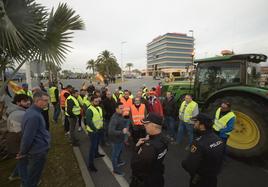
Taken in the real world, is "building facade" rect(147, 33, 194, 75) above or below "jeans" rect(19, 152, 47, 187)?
above

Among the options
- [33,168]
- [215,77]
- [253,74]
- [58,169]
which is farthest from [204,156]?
[253,74]

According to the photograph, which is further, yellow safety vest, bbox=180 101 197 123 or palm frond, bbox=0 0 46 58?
yellow safety vest, bbox=180 101 197 123

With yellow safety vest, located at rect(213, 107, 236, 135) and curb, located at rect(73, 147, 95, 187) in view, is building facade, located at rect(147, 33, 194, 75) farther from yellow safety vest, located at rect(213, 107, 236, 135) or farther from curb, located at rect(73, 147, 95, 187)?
yellow safety vest, located at rect(213, 107, 236, 135)

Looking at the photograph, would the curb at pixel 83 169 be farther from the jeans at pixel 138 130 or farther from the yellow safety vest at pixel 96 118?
the jeans at pixel 138 130

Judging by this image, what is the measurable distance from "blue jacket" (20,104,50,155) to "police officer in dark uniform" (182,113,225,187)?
2.16 m

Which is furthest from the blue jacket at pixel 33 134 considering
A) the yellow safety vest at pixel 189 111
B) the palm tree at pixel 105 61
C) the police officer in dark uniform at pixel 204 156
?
the palm tree at pixel 105 61

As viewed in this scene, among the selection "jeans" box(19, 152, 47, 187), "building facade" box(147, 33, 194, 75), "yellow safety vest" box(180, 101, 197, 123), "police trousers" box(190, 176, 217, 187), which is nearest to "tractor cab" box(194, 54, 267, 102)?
"yellow safety vest" box(180, 101, 197, 123)

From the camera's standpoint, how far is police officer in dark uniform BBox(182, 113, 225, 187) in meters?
2.18

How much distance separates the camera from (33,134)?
8.73ft

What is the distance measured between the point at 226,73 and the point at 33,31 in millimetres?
5345

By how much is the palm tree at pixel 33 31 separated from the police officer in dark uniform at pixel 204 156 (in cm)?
363

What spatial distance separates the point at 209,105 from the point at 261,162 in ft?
6.10

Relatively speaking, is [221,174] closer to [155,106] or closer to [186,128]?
[186,128]

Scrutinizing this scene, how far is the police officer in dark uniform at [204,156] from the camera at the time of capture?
218 cm
